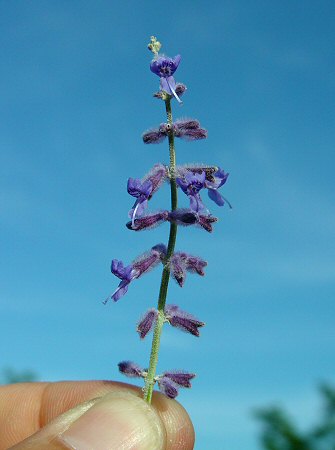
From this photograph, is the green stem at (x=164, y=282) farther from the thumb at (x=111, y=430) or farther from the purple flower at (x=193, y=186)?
the thumb at (x=111, y=430)

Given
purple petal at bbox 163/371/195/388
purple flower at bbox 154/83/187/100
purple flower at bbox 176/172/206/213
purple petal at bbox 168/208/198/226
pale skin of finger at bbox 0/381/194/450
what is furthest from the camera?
pale skin of finger at bbox 0/381/194/450

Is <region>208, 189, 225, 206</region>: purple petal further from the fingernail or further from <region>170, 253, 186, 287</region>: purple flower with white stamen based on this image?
the fingernail

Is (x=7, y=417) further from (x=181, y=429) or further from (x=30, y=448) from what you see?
(x=30, y=448)

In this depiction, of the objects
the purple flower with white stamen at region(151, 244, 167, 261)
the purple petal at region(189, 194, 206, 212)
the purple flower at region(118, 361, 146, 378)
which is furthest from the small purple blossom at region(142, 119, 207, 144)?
the purple flower at region(118, 361, 146, 378)

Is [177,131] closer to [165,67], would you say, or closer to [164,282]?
[165,67]

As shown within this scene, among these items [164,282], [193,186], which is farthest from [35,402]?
Result: [193,186]

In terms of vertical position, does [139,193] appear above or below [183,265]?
above

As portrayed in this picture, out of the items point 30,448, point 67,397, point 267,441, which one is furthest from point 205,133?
point 267,441
